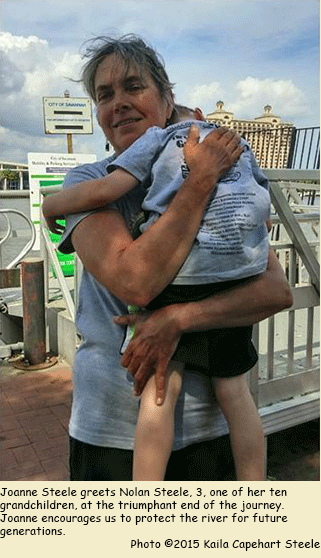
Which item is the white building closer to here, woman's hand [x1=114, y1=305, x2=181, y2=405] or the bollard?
the bollard

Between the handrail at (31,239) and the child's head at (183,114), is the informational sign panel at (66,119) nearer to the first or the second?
the handrail at (31,239)

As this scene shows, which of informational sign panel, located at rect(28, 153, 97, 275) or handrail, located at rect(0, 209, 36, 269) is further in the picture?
informational sign panel, located at rect(28, 153, 97, 275)

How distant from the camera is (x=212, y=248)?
1192 millimetres

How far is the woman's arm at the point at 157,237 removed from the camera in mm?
1161

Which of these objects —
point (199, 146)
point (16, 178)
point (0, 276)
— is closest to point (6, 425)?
point (0, 276)

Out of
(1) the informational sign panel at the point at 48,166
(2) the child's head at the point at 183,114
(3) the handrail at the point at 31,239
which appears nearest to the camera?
(2) the child's head at the point at 183,114

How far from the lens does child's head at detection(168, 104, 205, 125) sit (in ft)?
4.75

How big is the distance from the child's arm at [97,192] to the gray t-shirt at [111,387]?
0.25ft

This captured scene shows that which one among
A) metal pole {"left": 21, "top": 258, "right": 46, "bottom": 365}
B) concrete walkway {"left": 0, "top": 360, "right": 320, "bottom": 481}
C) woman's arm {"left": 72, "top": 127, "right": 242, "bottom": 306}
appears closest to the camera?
woman's arm {"left": 72, "top": 127, "right": 242, "bottom": 306}

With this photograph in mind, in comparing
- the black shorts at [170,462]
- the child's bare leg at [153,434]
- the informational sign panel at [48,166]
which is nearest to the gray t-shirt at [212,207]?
the child's bare leg at [153,434]

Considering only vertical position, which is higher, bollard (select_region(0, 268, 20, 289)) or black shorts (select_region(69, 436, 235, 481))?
bollard (select_region(0, 268, 20, 289))

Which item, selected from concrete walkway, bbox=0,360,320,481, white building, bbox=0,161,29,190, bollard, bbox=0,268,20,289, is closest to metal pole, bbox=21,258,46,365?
concrete walkway, bbox=0,360,320,481

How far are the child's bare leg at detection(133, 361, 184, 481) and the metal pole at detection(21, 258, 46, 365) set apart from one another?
119 inches

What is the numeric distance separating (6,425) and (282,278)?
2476 mm
